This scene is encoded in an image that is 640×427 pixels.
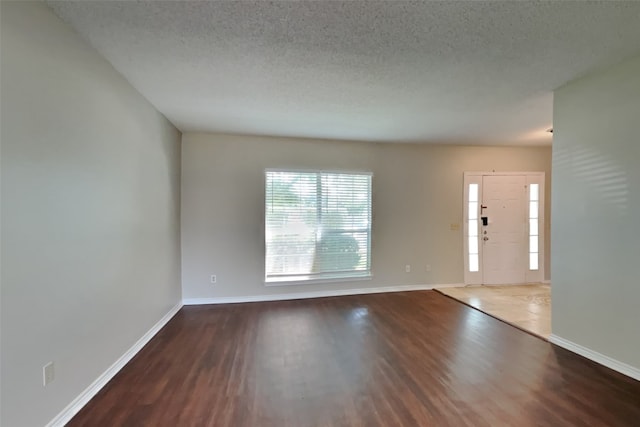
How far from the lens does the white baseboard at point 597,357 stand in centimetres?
245

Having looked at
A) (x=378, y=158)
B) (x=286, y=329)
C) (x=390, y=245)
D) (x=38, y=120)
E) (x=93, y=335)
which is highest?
(x=378, y=158)

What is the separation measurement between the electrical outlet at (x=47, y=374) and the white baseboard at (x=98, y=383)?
10.1 inches

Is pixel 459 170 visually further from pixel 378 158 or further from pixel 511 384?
pixel 511 384

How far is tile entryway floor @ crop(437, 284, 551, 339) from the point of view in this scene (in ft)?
12.1

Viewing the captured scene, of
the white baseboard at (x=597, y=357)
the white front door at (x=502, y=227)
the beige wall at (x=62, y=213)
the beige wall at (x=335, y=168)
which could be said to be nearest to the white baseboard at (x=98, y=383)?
the beige wall at (x=62, y=213)

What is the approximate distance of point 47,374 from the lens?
1.79 meters

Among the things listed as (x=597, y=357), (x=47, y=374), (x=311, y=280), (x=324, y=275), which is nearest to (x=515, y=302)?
(x=597, y=357)

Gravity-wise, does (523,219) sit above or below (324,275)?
above

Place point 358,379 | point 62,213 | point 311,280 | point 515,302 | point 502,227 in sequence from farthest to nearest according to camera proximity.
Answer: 1. point 502,227
2. point 311,280
3. point 515,302
4. point 358,379
5. point 62,213

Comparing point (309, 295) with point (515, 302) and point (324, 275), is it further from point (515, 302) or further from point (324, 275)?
point (515, 302)

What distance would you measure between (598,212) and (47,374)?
4.14m

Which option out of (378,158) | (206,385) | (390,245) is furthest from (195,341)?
(378,158)

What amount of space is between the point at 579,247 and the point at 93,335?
4055mm

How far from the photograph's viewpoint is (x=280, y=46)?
2.17m
